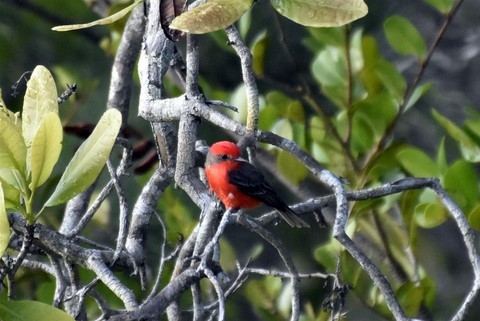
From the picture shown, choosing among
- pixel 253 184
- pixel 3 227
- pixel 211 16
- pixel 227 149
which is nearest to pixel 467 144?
pixel 253 184

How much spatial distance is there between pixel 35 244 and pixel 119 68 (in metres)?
0.99

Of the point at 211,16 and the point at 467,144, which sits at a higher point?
the point at 211,16

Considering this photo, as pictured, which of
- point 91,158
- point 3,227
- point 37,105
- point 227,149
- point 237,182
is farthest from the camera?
point 237,182

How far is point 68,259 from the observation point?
2111 millimetres

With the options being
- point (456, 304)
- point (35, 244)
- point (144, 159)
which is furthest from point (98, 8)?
point (456, 304)

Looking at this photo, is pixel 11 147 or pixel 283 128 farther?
pixel 283 128

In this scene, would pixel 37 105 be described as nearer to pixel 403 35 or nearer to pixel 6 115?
pixel 6 115

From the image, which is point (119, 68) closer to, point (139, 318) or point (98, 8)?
point (98, 8)

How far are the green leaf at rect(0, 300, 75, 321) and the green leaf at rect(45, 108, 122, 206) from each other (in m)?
0.20

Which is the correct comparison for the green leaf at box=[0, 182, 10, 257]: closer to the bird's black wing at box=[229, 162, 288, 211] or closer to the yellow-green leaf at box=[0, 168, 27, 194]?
the yellow-green leaf at box=[0, 168, 27, 194]

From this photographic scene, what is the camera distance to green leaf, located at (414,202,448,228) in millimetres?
2834

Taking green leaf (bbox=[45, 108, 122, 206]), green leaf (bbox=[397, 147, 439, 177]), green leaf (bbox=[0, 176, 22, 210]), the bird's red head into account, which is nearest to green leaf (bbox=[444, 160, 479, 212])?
green leaf (bbox=[397, 147, 439, 177])

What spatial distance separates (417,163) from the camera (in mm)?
2979

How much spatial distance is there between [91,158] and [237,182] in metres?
0.85
